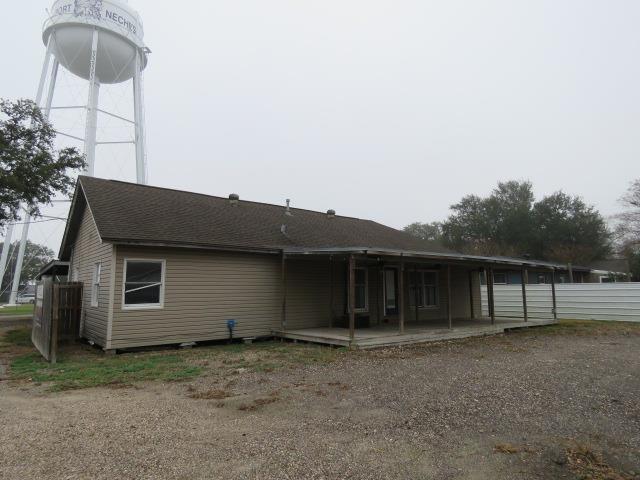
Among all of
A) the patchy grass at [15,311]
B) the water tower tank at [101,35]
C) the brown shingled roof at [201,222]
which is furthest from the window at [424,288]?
the patchy grass at [15,311]

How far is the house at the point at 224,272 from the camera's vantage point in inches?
411

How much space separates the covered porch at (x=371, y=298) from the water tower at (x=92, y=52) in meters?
13.5

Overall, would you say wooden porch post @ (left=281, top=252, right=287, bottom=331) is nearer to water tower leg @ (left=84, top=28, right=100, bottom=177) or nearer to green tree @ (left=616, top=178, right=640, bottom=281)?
water tower leg @ (left=84, top=28, right=100, bottom=177)

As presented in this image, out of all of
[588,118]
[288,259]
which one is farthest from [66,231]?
[588,118]

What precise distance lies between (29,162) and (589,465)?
16976 mm

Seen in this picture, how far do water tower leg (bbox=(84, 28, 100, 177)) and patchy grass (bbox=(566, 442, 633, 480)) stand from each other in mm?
24617

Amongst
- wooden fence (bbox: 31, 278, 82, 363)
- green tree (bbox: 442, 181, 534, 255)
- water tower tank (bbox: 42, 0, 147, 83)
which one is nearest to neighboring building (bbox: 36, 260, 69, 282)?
wooden fence (bbox: 31, 278, 82, 363)

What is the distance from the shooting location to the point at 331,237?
16.1 m

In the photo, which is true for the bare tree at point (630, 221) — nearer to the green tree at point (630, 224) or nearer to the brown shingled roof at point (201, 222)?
the green tree at point (630, 224)

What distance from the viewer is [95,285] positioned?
1191 centimetres

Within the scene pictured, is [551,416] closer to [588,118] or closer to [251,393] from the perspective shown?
[251,393]

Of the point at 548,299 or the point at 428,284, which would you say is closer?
the point at 428,284

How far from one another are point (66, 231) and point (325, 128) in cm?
1100

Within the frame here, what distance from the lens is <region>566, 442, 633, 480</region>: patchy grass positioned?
11.2 ft
